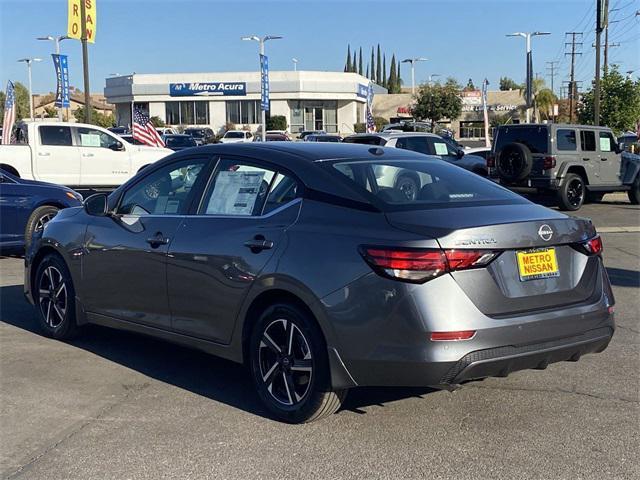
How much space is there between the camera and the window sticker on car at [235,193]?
4.87 meters

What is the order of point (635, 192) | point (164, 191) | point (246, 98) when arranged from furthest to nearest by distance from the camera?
point (246, 98) → point (635, 192) → point (164, 191)

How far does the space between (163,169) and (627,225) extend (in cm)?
1223

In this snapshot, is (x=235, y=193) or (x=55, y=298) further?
(x=55, y=298)

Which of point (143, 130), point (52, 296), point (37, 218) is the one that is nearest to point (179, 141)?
point (143, 130)

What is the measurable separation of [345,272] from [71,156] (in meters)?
15.0

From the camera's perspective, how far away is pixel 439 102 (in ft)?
196

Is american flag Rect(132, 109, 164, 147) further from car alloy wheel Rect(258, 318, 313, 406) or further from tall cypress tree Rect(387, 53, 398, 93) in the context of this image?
tall cypress tree Rect(387, 53, 398, 93)

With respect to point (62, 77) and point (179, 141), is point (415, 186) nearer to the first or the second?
point (62, 77)

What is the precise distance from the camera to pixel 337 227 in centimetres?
425

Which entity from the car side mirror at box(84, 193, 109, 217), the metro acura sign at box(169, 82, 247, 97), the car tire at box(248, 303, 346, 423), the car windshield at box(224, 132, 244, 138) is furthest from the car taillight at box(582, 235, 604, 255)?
the metro acura sign at box(169, 82, 247, 97)

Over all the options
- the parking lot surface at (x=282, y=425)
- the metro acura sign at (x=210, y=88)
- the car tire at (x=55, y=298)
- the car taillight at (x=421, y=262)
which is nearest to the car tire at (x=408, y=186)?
the car taillight at (x=421, y=262)

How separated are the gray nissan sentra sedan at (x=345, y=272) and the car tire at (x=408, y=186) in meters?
0.04

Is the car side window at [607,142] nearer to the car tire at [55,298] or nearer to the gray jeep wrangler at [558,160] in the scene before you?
the gray jeep wrangler at [558,160]

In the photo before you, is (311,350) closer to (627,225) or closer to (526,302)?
(526,302)
